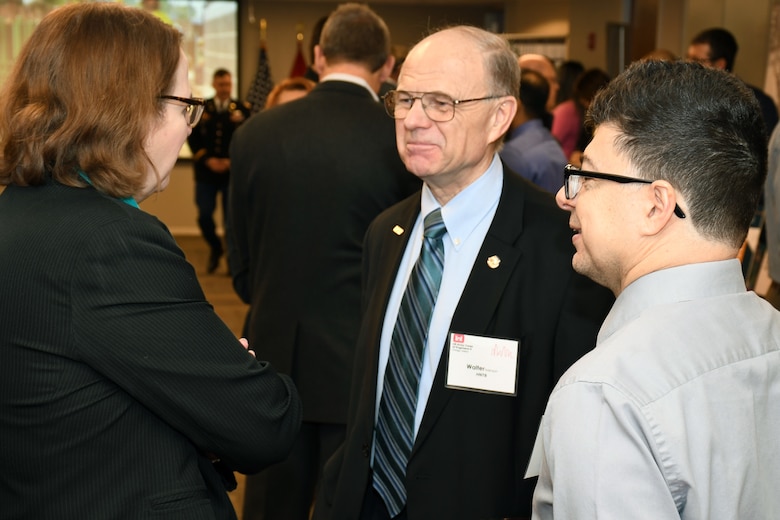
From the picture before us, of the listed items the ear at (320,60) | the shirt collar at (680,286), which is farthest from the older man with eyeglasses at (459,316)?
the ear at (320,60)

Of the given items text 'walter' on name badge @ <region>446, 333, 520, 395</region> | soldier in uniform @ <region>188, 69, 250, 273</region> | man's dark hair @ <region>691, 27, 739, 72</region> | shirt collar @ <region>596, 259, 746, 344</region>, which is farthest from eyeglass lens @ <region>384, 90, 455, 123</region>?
soldier in uniform @ <region>188, 69, 250, 273</region>

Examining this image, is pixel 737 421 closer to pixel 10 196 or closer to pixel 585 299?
pixel 585 299

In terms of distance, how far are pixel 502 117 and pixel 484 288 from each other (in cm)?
47

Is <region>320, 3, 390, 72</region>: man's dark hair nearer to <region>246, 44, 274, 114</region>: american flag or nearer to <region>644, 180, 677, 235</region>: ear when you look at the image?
<region>644, 180, 677, 235</region>: ear

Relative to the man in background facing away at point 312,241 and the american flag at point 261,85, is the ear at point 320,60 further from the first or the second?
the american flag at point 261,85

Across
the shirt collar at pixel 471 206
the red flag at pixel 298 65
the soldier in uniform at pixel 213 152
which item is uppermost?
the red flag at pixel 298 65

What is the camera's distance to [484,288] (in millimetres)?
1908

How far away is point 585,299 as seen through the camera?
1910mm

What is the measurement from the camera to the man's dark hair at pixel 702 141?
1258mm

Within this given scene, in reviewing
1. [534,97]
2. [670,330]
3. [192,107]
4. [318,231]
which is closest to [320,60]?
[318,231]

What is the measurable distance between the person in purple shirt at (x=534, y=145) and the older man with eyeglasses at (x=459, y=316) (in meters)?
1.56

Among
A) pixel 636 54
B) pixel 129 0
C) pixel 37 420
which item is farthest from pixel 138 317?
pixel 129 0

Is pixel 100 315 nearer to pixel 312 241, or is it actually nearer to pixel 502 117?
pixel 502 117

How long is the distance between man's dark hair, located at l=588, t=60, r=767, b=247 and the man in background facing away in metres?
1.75
